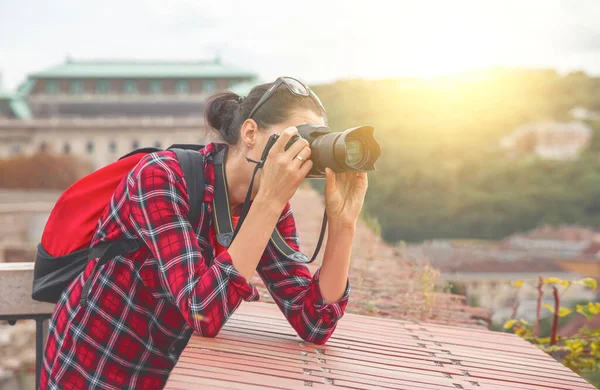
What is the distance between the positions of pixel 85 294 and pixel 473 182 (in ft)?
Answer: 197

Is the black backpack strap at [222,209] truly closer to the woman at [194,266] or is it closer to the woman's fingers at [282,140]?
the woman at [194,266]

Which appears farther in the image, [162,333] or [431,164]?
[431,164]

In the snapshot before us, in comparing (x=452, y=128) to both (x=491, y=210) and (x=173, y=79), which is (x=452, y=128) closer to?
(x=491, y=210)

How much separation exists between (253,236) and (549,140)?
69875 millimetres

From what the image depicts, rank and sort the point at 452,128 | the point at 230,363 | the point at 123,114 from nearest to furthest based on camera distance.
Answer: the point at 230,363 → the point at 123,114 → the point at 452,128

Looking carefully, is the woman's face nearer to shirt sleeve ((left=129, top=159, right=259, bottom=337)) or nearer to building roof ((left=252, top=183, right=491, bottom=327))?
shirt sleeve ((left=129, top=159, right=259, bottom=337))

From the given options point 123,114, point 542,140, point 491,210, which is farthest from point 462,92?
point 123,114

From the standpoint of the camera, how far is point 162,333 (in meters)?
1.63

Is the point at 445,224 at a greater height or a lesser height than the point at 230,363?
lesser

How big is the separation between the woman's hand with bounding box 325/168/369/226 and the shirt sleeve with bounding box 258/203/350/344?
153mm

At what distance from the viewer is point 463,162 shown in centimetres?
6044

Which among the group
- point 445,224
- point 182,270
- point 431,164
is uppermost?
point 182,270

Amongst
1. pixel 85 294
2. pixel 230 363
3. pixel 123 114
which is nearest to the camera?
pixel 230 363

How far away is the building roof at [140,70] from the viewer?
52.0 m
